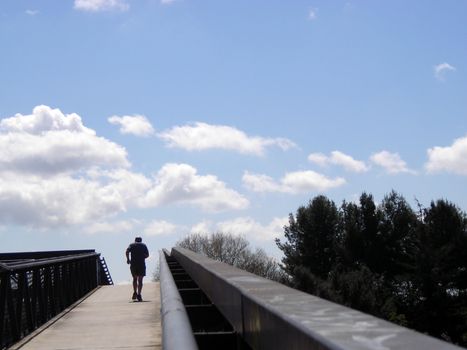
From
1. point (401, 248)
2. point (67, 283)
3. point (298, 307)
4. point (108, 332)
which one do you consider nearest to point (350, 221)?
point (401, 248)

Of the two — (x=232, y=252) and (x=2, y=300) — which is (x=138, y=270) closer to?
(x=2, y=300)

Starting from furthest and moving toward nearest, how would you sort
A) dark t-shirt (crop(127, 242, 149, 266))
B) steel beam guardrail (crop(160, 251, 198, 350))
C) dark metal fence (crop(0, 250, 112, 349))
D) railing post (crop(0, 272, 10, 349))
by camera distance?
dark t-shirt (crop(127, 242, 149, 266))
dark metal fence (crop(0, 250, 112, 349))
railing post (crop(0, 272, 10, 349))
steel beam guardrail (crop(160, 251, 198, 350))

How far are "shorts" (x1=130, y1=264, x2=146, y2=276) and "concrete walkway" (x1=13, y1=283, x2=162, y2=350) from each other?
1096mm

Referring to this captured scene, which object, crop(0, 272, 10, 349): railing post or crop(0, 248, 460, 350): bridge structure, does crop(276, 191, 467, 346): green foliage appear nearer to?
crop(0, 248, 460, 350): bridge structure

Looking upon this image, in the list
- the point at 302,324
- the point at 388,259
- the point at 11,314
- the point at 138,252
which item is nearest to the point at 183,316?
the point at 302,324

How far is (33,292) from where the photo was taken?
11859 mm

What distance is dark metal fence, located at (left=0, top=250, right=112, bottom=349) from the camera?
9.80 metres

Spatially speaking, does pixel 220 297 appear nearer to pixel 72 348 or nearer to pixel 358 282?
pixel 72 348

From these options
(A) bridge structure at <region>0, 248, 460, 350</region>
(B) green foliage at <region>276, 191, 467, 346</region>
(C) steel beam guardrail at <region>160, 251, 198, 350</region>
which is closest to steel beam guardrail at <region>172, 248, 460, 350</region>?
(A) bridge structure at <region>0, 248, 460, 350</region>

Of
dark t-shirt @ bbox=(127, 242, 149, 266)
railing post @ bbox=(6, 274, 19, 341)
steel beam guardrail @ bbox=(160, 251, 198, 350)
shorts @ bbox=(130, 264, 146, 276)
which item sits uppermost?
dark t-shirt @ bbox=(127, 242, 149, 266)

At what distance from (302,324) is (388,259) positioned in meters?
79.7

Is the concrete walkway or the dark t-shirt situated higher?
the dark t-shirt

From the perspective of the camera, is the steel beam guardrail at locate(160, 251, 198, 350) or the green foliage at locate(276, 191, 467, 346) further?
the green foliage at locate(276, 191, 467, 346)

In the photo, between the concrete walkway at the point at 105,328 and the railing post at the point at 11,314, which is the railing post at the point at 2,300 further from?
the concrete walkway at the point at 105,328
